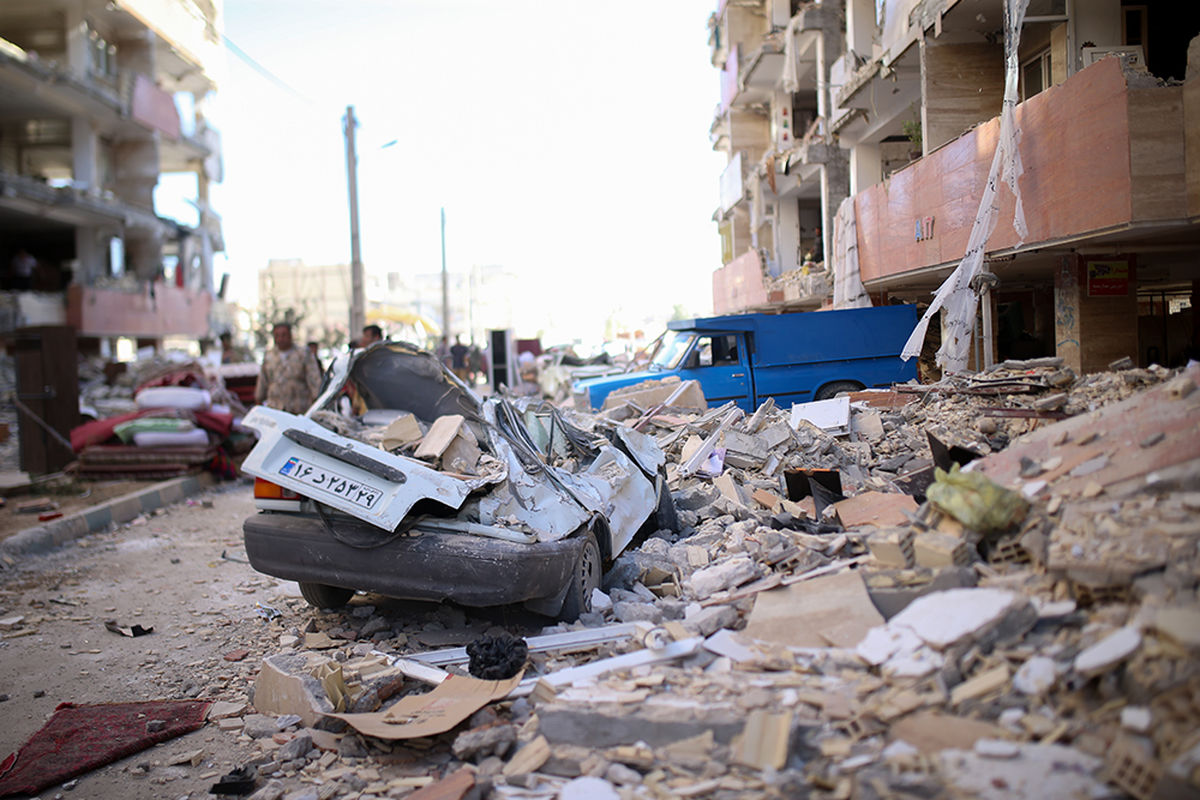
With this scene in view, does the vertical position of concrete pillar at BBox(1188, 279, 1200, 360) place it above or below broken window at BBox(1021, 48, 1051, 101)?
below

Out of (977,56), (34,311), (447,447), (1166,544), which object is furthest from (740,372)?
(34,311)

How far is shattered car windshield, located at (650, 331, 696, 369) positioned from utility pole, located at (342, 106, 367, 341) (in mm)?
8083

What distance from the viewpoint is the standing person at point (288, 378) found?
10227 mm

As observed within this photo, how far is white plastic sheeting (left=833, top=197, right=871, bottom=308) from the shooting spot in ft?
51.2

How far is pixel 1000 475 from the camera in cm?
425

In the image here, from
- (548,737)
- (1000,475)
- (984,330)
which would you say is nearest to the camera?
(548,737)

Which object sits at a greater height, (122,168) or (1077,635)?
(122,168)

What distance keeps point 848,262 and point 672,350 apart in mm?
5126

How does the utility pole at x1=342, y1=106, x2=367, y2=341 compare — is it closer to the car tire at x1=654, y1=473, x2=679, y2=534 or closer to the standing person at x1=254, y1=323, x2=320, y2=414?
the standing person at x1=254, y1=323, x2=320, y2=414

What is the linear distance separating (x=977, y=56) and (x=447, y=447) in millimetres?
12130

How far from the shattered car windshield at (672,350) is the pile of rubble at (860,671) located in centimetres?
758

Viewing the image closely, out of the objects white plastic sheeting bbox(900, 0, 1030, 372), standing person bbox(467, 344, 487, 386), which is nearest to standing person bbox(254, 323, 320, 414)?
white plastic sheeting bbox(900, 0, 1030, 372)

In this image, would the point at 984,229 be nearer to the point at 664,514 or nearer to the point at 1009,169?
the point at 1009,169

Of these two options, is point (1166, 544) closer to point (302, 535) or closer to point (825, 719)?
point (825, 719)
